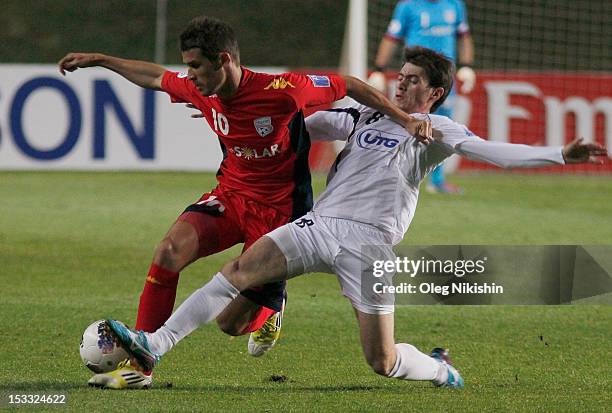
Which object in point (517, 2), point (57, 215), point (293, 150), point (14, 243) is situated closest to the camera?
point (293, 150)

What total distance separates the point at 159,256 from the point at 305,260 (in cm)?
69

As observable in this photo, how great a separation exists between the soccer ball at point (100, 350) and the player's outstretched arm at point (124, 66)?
1.24 m

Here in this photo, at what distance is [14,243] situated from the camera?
955cm

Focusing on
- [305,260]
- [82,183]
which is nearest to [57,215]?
[82,183]

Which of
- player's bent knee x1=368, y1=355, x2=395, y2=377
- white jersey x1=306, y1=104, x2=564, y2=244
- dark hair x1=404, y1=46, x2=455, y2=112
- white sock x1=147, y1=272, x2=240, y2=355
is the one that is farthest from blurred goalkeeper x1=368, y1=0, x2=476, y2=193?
white sock x1=147, y1=272, x2=240, y2=355

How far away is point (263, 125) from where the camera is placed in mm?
5453

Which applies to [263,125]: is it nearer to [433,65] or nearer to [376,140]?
[376,140]

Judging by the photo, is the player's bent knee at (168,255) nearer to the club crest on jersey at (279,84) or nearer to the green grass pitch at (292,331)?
the green grass pitch at (292,331)

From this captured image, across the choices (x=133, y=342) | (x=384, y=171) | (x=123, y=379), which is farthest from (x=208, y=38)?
(x=123, y=379)

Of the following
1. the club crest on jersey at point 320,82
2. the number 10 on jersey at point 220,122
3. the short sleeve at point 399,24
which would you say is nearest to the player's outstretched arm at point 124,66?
the number 10 on jersey at point 220,122

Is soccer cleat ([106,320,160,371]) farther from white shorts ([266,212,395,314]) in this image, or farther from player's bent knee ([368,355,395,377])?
player's bent knee ([368,355,395,377])

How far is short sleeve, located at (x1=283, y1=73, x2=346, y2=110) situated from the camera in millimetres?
5422

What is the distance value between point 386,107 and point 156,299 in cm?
129

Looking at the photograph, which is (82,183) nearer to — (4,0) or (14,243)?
(14,243)
